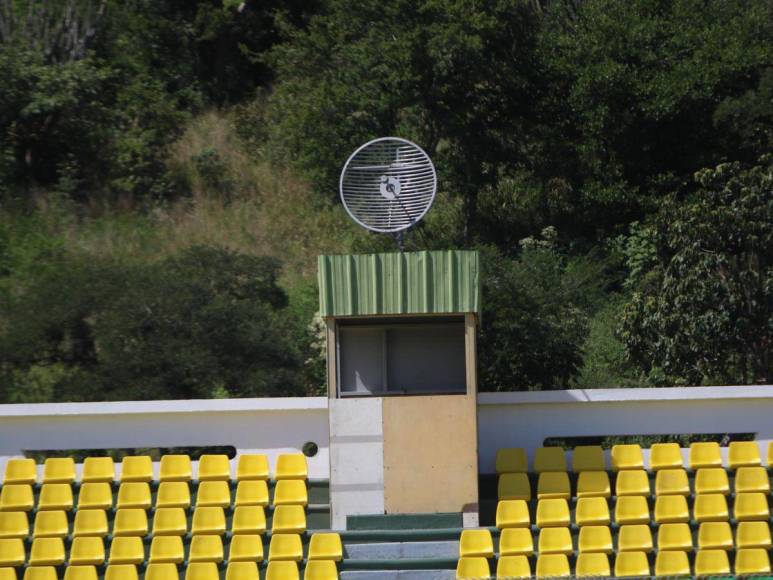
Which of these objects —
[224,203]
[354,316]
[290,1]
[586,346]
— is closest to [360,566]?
[354,316]

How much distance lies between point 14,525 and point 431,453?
4975mm

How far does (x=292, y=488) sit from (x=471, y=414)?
2.31 metres

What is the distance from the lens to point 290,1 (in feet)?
103

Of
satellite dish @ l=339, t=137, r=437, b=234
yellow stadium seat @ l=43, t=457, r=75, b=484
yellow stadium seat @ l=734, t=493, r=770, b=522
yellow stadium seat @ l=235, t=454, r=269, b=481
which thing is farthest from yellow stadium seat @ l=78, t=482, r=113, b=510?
yellow stadium seat @ l=734, t=493, r=770, b=522

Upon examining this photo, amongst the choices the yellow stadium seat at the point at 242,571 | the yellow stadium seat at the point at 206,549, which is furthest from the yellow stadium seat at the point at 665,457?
the yellow stadium seat at the point at 206,549

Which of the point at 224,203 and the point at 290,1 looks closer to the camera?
the point at 224,203

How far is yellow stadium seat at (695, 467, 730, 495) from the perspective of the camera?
1342 cm

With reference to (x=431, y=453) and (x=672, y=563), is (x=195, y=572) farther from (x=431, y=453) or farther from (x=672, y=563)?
(x=672, y=563)

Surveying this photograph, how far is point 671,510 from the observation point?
1316 cm

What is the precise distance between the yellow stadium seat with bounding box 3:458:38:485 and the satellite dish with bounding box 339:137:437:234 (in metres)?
5.07

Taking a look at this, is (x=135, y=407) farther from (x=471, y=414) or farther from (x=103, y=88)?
(x=103, y=88)

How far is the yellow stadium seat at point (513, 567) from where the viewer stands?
40.1ft

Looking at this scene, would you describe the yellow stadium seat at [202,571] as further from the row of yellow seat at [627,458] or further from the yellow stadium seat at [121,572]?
the row of yellow seat at [627,458]

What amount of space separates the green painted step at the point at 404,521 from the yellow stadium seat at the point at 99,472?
3.08 meters
